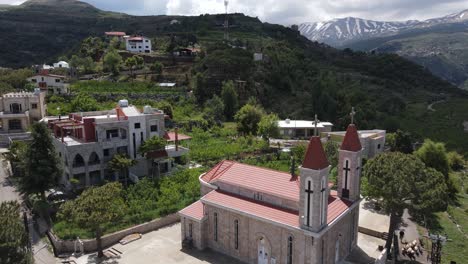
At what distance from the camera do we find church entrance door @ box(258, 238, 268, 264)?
928 inches

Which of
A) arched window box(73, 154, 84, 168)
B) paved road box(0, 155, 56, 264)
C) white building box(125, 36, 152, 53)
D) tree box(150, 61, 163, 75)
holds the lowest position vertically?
paved road box(0, 155, 56, 264)

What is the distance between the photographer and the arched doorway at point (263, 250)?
76.7 feet

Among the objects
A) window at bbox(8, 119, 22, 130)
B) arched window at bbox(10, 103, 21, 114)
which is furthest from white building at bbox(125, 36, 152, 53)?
window at bbox(8, 119, 22, 130)

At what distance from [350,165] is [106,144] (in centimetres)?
2363

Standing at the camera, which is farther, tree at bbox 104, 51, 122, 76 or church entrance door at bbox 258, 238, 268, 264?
tree at bbox 104, 51, 122, 76

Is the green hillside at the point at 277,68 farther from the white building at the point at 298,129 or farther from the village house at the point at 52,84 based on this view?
the village house at the point at 52,84

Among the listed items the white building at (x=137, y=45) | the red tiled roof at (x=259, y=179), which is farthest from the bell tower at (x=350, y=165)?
the white building at (x=137, y=45)

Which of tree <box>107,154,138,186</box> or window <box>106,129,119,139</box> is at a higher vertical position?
window <box>106,129,119,139</box>

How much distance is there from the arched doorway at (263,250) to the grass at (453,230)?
41.4 ft

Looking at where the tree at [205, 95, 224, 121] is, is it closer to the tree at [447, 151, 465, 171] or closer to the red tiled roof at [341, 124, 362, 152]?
the tree at [447, 151, 465, 171]

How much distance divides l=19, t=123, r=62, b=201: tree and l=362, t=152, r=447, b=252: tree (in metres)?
25.0

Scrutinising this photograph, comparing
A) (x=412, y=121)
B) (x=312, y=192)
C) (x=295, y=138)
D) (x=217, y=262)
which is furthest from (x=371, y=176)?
(x=412, y=121)

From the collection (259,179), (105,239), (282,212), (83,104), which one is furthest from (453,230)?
(83,104)

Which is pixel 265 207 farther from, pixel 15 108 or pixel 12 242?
pixel 15 108
